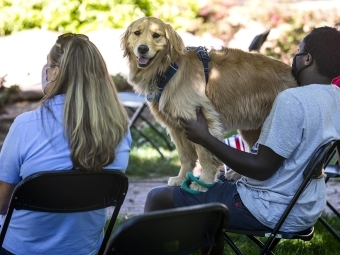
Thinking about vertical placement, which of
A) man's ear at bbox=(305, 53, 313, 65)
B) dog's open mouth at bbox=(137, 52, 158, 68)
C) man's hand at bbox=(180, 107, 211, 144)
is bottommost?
man's hand at bbox=(180, 107, 211, 144)

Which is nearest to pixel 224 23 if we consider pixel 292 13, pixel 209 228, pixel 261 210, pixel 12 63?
pixel 292 13

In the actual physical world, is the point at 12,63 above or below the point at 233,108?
below

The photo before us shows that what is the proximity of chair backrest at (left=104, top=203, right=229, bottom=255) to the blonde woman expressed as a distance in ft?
2.13

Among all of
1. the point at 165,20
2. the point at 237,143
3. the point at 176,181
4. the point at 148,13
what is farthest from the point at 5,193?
the point at 148,13

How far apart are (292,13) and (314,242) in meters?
7.96

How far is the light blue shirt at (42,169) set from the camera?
9.92 ft

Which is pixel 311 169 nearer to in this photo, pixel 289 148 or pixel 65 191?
pixel 289 148

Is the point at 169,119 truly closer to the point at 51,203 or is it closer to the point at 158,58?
the point at 158,58

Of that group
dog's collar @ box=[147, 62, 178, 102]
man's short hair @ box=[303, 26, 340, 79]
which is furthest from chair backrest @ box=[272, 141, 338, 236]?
dog's collar @ box=[147, 62, 178, 102]

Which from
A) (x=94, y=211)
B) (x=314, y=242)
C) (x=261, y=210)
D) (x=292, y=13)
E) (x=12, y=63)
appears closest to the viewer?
(x=94, y=211)

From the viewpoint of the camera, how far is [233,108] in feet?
14.9

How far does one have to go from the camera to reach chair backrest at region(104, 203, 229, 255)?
2.36 m

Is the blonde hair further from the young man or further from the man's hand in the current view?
the young man

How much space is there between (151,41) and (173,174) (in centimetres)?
336
